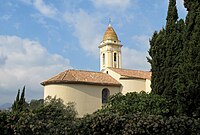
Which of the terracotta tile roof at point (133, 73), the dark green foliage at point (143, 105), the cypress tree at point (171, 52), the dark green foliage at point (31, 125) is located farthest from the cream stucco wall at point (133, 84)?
the dark green foliage at point (31, 125)

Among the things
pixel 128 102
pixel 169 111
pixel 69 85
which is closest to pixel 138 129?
pixel 169 111

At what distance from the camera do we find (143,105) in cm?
2188

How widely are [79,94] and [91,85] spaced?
89.4 inches

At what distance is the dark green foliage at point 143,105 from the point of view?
2077 centimetres

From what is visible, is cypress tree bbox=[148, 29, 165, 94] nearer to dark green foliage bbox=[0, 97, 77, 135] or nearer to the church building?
dark green foliage bbox=[0, 97, 77, 135]

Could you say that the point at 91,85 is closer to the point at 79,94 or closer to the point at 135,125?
the point at 79,94

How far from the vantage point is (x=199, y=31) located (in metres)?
18.0

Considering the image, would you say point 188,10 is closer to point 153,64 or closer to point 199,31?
point 199,31

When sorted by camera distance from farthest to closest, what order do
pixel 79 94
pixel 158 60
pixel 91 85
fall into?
pixel 91 85 < pixel 79 94 < pixel 158 60

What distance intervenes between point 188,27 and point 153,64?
5186mm

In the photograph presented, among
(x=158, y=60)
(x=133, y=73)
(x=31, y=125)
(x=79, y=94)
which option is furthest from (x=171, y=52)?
(x=133, y=73)

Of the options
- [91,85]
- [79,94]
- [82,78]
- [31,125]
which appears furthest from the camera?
[91,85]

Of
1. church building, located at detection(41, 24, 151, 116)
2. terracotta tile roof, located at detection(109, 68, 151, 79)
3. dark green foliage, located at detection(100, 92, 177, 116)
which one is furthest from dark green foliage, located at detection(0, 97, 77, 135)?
terracotta tile roof, located at detection(109, 68, 151, 79)

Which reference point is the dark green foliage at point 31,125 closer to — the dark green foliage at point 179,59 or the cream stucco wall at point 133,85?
the dark green foliage at point 179,59
